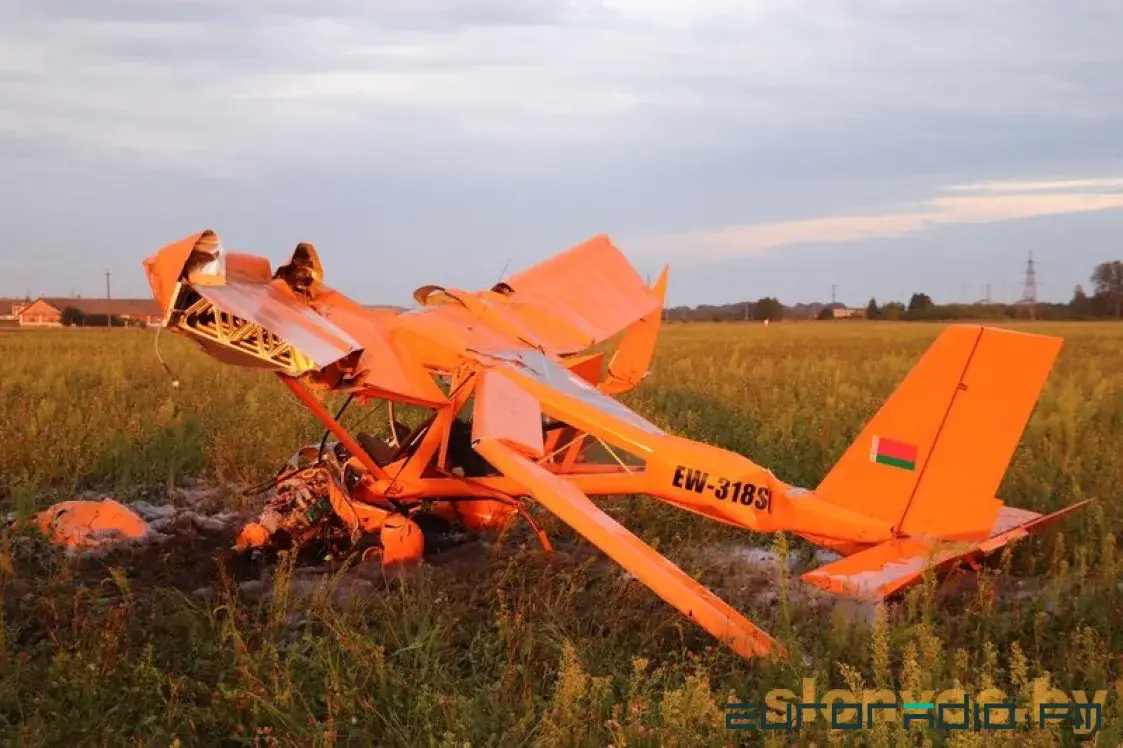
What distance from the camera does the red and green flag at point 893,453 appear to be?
207 inches

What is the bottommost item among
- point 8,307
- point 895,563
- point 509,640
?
point 509,640

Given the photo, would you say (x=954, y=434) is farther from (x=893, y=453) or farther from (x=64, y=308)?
(x=64, y=308)

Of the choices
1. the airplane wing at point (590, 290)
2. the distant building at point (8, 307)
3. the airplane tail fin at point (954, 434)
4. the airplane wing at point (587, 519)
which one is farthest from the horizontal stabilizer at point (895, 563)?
the distant building at point (8, 307)

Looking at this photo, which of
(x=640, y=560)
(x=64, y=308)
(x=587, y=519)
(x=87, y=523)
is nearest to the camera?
(x=640, y=560)

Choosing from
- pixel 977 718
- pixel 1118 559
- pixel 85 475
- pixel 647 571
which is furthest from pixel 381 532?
pixel 1118 559

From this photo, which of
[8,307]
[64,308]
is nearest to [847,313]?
[64,308]

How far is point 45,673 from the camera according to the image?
14.1 ft

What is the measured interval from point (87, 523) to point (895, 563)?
5.74 metres

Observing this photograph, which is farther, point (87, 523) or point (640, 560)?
point (87, 523)

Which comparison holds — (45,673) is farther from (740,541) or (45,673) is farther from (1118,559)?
(1118,559)

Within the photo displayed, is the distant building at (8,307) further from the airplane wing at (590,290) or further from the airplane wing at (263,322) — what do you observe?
the airplane wing at (263,322)

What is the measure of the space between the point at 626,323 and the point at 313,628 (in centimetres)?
353

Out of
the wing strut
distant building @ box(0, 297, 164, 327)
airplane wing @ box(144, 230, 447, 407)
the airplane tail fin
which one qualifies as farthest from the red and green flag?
distant building @ box(0, 297, 164, 327)

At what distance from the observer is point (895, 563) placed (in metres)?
4.97
